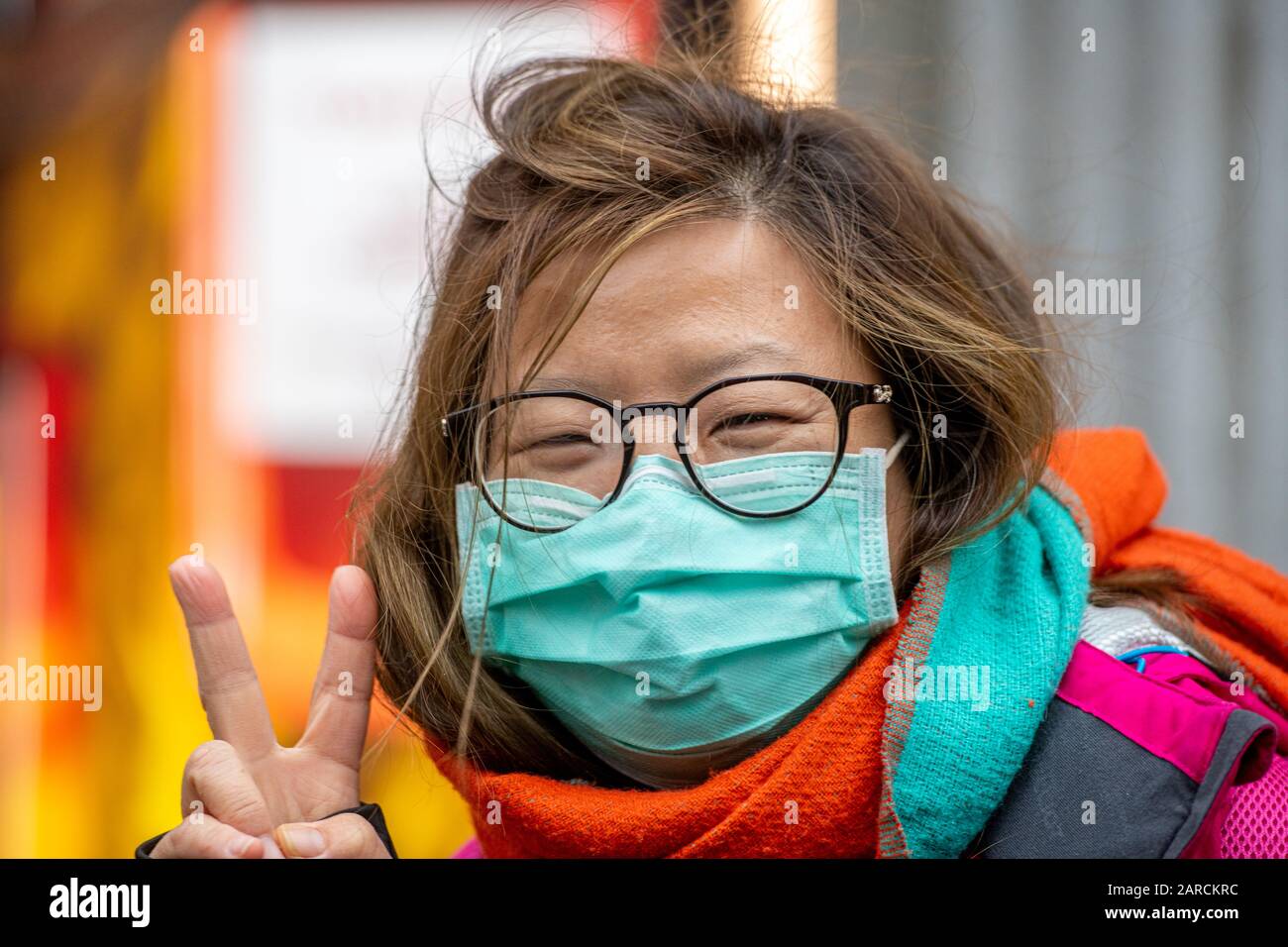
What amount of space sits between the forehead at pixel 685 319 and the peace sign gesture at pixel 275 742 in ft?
1.39

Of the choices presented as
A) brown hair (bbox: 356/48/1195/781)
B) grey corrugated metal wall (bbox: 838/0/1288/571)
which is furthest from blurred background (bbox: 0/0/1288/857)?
brown hair (bbox: 356/48/1195/781)

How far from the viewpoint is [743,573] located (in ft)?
4.62

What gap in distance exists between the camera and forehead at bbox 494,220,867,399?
1420 millimetres

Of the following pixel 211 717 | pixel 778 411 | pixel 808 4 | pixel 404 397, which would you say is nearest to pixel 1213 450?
pixel 808 4

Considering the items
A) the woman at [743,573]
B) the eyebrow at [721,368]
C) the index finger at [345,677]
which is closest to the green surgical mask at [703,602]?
the woman at [743,573]

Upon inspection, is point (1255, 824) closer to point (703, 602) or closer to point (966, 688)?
point (966, 688)

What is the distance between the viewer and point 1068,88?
2.99 metres

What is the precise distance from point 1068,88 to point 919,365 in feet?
6.24

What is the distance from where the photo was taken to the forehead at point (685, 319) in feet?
4.66

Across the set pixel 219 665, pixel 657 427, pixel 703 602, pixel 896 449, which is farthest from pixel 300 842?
pixel 896 449

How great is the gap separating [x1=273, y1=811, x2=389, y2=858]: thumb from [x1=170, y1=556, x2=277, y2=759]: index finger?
0.46 ft

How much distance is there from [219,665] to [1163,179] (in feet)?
8.99

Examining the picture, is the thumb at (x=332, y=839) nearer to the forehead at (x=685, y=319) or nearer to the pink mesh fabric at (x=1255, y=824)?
the forehead at (x=685, y=319)
